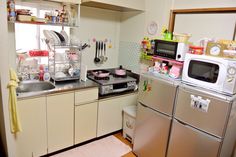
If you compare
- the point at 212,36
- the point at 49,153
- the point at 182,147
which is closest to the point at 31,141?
the point at 49,153

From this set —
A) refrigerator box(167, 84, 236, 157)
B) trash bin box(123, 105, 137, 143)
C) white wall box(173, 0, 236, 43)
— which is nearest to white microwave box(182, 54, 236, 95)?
refrigerator box(167, 84, 236, 157)

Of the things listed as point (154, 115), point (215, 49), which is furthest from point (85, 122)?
point (215, 49)

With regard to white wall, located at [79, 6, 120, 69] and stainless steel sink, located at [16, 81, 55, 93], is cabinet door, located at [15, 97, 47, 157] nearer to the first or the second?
stainless steel sink, located at [16, 81, 55, 93]

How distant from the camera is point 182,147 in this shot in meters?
1.80

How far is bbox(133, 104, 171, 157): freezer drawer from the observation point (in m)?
1.97

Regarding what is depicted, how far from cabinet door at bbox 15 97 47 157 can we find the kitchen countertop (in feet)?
0.17

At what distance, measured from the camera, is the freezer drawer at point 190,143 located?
5.18ft

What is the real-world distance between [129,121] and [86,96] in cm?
74

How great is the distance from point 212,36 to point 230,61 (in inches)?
29.0

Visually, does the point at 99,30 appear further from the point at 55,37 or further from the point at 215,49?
the point at 215,49

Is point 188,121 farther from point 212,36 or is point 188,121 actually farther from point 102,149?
point 102,149

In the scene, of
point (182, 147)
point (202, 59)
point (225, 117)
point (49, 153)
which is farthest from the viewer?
point (49, 153)

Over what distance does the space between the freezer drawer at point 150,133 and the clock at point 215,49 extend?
0.77 metres

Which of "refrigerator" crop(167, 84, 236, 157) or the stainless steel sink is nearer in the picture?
"refrigerator" crop(167, 84, 236, 157)
